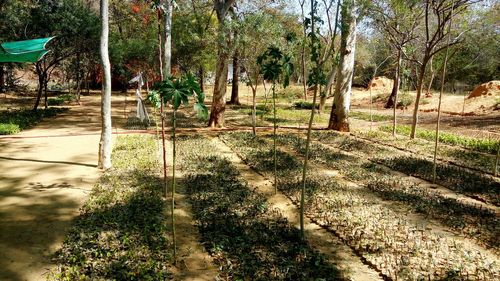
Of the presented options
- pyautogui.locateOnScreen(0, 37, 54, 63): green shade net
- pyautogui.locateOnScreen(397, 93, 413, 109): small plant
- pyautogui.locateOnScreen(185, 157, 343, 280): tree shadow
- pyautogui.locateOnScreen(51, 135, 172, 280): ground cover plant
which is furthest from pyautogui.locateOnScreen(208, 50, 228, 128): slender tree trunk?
pyautogui.locateOnScreen(397, 93, 413, 109): small plant

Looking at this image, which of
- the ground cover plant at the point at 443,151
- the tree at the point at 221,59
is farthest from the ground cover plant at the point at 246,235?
the tree at the point at 221,59

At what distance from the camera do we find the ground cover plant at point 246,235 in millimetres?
5750

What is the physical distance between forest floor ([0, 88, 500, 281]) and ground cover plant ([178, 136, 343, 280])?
0.04m

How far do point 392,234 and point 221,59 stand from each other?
44.0 feet

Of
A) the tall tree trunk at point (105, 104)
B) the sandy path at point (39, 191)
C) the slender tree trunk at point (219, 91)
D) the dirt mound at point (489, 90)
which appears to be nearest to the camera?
the sandy path at point (39, 191)

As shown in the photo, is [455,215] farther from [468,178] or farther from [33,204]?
[33,204]

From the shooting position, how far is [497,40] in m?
28.0

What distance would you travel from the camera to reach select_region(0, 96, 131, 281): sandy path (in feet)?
20.3

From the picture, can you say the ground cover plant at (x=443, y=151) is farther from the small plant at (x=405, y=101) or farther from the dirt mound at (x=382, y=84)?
the dirt mound at (x=382, y=84)

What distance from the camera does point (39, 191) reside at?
30.6 ft

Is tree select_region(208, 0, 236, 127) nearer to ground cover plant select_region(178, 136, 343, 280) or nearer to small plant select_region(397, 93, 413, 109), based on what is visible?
ground cover plant select_region(178, 136, 343, 280)

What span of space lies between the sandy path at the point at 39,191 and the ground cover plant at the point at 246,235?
262cm

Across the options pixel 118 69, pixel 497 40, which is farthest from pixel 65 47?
pixel 497 40

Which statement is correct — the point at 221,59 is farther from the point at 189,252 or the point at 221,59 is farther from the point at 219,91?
the point at 189,252
